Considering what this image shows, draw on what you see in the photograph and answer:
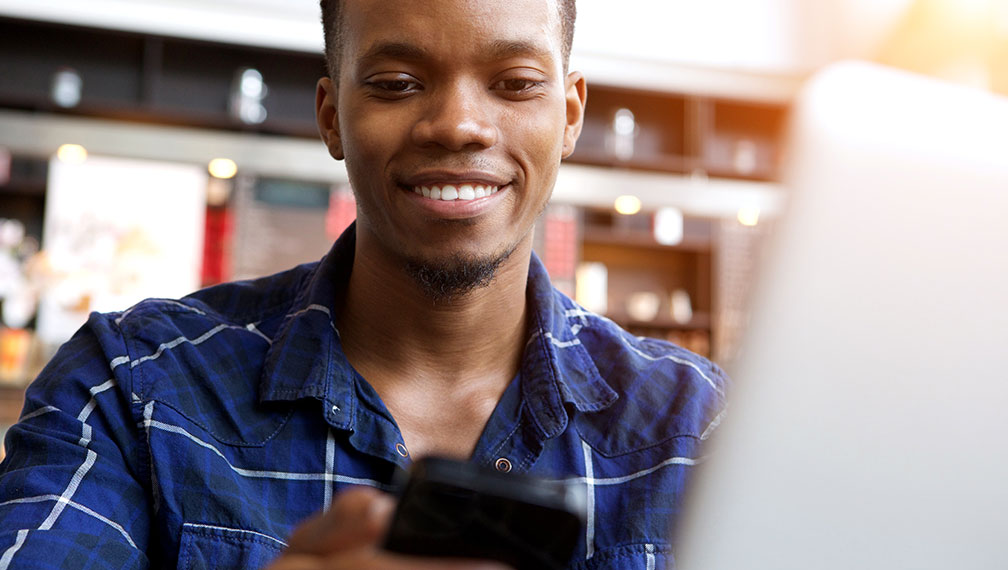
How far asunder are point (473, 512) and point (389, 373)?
2.40 feet

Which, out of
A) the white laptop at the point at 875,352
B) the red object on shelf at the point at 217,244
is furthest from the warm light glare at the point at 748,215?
the white laptop at the point at 875,352

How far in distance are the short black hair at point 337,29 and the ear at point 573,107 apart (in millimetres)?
82

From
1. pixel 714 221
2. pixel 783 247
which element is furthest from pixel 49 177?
pixel 783 247

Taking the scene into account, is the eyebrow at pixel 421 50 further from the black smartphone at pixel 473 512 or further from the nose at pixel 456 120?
the black smartphone at pixel 473 512

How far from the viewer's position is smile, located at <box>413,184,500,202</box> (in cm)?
100

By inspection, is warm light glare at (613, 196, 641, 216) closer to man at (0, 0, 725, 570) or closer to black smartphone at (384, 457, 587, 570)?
man at (0, 0, 725, 570)

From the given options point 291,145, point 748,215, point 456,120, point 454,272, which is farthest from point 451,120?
point 748,215

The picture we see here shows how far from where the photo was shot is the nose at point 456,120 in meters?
0.97

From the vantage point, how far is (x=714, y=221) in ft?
16.7

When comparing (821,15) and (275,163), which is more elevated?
(821,15)

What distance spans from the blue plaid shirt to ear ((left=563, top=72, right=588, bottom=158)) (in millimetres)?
237

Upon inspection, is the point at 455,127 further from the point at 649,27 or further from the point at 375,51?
the point at 649,27

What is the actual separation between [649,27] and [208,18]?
196 cm

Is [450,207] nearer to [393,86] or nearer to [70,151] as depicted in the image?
[393,86]
